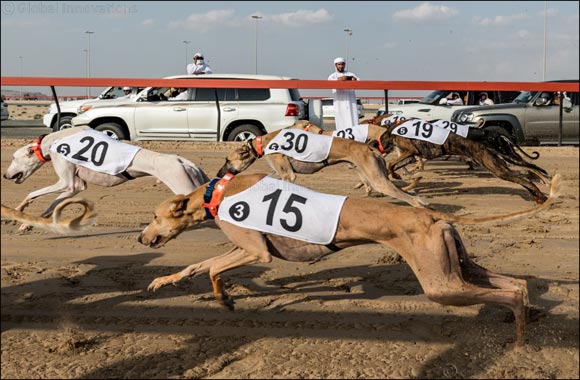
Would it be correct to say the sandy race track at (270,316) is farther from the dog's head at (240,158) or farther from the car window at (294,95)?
the car window at (294,95)

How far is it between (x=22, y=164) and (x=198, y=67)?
21.3 feet

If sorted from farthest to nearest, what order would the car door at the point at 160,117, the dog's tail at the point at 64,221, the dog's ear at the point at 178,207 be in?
the car door at the point at 160,117, the dog's ear at the point at 178,207, the dog's tail at the point at 64,221

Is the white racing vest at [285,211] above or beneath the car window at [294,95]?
beneath

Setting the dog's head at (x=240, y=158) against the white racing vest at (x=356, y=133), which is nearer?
the dog's head at (x=240, y=158)

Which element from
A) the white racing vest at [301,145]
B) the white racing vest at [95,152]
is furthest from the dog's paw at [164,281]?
the white racing vest at [301,145]

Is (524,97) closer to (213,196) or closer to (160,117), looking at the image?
(160,117)

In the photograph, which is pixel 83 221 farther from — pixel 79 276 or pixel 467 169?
pixel 467 169

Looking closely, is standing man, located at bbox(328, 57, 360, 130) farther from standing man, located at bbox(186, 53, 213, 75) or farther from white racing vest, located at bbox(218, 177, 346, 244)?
white racing vest, located at bbox(218, 177, 346, 244)

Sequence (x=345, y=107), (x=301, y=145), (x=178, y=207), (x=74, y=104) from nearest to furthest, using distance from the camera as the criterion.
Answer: (x=178, y=207), (x=301, y=145), (x=345, y=107), (x=74, y=104)

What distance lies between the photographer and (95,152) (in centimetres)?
660

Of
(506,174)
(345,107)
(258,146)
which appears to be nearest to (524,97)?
(345,107)

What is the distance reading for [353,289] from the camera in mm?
5273

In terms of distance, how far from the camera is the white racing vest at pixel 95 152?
6.60m

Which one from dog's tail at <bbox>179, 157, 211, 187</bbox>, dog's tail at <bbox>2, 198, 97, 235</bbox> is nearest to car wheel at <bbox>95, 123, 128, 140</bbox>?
dog's tail at <bbox>179, 157, 211, 187</bbox>
